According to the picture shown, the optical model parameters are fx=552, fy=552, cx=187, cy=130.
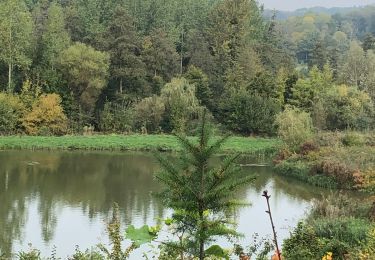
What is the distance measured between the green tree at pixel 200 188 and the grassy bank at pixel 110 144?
23.2 m

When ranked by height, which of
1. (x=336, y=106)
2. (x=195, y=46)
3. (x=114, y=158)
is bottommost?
(x=114, y=158)

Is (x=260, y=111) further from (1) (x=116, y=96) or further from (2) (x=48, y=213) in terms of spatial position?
(2) (x=48, y=213)

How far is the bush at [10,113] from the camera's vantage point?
104ft

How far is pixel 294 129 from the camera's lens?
26047 mm

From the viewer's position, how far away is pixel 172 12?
46062 millimetres

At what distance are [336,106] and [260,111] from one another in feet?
15.3

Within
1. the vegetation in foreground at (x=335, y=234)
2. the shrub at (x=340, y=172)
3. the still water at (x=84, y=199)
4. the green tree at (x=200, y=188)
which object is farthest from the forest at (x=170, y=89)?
the green tree at (x=200, y=188)

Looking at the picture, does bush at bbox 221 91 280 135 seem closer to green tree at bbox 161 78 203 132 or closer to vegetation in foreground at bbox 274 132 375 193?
green tree at bbox 161 78 203 132

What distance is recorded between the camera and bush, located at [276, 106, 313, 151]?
84.6 ft

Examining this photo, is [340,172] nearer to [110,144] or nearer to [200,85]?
[110,144]

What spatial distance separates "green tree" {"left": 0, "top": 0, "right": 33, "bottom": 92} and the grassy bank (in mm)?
6031

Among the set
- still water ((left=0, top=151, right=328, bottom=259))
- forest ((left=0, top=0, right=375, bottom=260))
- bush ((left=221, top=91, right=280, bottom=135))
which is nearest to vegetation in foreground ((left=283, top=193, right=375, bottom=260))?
still water ((left=0, top=151, right=328, bottom=259))

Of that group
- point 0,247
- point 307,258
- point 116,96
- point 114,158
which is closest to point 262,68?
point 116,96

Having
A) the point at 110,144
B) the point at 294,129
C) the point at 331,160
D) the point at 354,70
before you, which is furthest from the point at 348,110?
the point at 110,144
